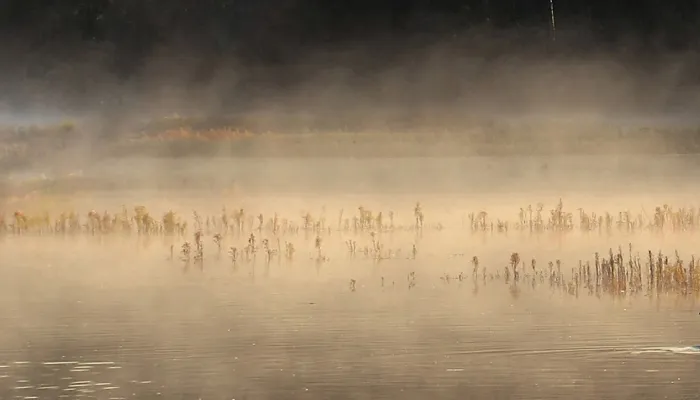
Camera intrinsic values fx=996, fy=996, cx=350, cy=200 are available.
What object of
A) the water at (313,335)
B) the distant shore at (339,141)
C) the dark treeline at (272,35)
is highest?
the dark treeline at (272,35)

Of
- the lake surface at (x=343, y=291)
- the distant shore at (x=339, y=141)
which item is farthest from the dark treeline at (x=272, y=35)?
the lake surface at (x=343, y=291)

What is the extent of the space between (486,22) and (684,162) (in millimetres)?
1185

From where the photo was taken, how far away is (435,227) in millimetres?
4902

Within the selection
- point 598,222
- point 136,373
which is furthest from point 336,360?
point 598,222

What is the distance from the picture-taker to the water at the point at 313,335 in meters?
3.91

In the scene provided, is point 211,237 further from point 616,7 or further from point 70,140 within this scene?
point 616,7

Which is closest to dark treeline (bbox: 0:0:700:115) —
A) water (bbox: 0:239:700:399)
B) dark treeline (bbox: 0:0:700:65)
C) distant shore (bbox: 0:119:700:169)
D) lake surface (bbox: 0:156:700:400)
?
dark treeline (bbox: 0:0:700:65)

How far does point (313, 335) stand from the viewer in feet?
14.7

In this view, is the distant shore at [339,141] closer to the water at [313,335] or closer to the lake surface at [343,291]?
the lake surface at [343,291]

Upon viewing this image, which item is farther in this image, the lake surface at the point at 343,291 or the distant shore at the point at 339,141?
the distant shore at the point at 339,141

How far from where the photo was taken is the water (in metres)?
3.91

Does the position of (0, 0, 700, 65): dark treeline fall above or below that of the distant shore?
above

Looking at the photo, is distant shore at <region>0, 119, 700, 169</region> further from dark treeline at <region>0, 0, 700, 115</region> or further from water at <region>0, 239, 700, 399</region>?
water at <region>0, 239, 700, 399</region>

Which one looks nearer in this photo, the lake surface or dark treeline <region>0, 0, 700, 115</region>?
the lake surface
